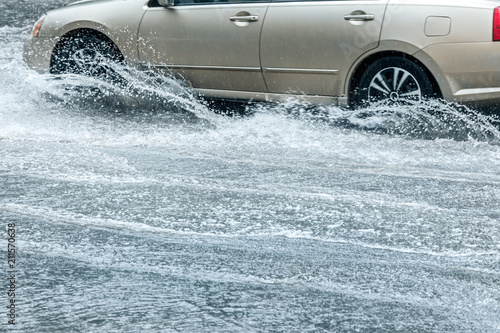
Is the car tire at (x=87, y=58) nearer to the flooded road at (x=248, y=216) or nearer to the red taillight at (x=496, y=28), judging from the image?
the flooded road at (x=248, y=216)

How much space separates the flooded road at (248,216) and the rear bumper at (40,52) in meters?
0.21

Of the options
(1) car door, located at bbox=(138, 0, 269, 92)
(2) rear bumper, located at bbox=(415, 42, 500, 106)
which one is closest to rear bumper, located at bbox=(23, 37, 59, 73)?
(1) car door, located at bbox=(138, 0, 269, 92)

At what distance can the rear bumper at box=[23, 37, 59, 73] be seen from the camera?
340 inches

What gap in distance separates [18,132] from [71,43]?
1398mm

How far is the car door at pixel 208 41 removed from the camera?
25.2 ft

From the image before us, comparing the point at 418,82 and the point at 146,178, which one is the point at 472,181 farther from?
the point at 146,178

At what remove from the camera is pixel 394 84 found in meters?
7.19

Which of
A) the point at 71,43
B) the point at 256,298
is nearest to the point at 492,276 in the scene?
the point at 256,298

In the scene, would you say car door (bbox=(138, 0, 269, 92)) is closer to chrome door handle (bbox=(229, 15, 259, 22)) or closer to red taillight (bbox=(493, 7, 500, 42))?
chrome door handle (bbox=(229, 15, 259, 22))

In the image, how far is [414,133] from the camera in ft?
24.0

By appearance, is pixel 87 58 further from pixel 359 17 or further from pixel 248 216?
pixel 248 216

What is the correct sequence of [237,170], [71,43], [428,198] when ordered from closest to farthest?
1. [428,198]
2. [237,170]
3. [71,43]

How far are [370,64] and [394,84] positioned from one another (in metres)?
0.28

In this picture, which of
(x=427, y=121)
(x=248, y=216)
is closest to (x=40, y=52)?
(x=427, y=121)
